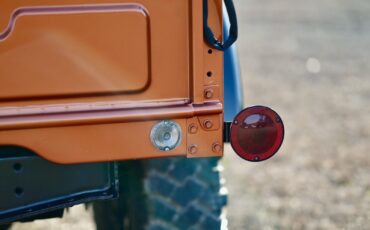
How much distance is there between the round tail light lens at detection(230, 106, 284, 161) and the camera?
3.35 meters

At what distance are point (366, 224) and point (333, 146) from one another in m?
1.91

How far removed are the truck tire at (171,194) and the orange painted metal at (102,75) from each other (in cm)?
27

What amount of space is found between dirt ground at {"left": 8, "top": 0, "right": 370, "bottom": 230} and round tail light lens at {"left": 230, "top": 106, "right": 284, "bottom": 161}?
79.7 inches

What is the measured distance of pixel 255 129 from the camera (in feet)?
11.1

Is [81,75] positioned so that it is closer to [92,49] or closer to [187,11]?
[92,49]

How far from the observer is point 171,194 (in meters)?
3.55

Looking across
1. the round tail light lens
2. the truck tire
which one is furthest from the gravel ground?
the round tail light lens

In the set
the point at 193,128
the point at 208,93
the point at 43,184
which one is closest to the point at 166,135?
the point at 193,128

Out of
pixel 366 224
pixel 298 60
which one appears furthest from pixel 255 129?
pixel 298 60

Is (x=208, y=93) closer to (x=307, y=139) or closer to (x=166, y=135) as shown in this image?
(x=166, y=135)

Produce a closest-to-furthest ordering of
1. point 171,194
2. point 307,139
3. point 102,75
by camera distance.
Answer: point 102,75 → point 171,194 → point 307,139

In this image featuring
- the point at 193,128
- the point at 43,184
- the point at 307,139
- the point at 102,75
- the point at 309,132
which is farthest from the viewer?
the point at 309,132

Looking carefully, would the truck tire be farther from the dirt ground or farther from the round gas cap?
the dirt ground

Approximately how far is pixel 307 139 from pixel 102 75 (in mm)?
4523
